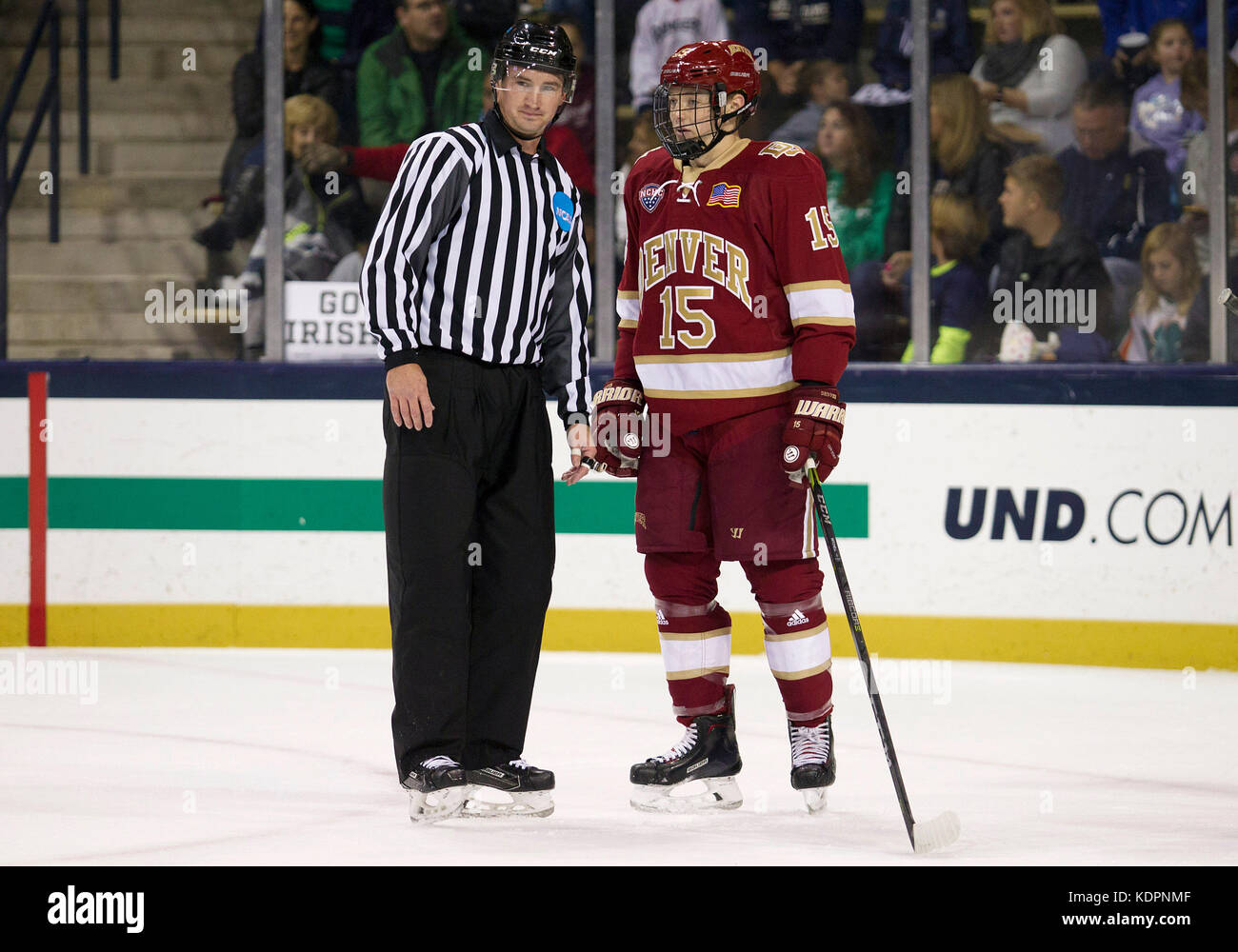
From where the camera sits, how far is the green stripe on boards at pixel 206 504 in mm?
Result: 5086

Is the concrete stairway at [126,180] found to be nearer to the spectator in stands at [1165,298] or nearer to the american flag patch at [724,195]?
the american flag patch at [724,195]

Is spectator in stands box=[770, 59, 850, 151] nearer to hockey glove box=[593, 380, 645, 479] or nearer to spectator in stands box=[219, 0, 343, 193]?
spectator in stands box=[219, 0, 343, 193]

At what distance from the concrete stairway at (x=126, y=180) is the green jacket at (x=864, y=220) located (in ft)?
6.43

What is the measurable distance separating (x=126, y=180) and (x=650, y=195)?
9.97 feet

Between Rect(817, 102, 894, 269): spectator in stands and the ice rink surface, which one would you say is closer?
the ice rink surface

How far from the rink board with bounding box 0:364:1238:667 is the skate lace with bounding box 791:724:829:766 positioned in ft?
5.81

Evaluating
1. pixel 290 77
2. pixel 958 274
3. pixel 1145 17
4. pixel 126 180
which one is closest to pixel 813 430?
pixel 958 274

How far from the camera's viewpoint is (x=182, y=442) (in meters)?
5.10

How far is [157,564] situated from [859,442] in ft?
7.10

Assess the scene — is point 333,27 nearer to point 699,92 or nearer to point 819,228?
point 699,92

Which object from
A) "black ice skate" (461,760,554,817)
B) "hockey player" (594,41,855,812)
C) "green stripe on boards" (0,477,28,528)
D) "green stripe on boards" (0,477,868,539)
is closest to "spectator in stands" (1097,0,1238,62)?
"green stripe on boards" (0,477,868,539)

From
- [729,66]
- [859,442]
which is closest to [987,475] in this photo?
[859,442]

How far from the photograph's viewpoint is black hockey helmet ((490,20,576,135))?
2.96 meters

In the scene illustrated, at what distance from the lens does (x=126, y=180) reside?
5.60 metres
